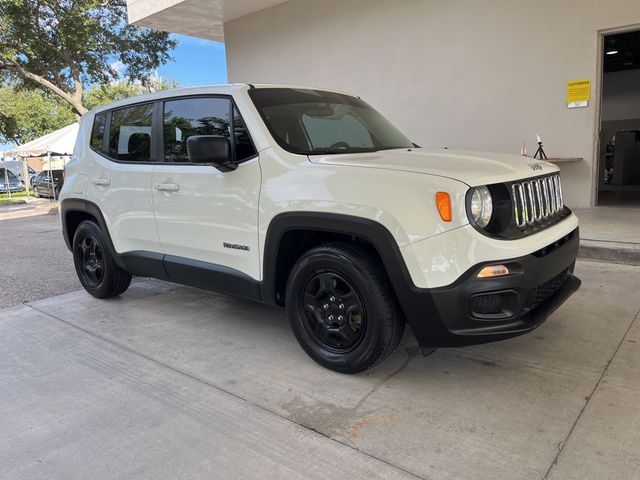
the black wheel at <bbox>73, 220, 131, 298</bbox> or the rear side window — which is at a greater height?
the rear side window

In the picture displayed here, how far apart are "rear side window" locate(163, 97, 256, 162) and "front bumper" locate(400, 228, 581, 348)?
1660mm

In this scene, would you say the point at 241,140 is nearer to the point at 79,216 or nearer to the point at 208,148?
the point at 208,148

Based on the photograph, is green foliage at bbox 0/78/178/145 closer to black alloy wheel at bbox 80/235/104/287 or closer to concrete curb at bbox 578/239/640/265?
black alloy wheel at bbox 80/235/104/287

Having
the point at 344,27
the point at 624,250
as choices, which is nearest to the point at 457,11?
the point at 344,27

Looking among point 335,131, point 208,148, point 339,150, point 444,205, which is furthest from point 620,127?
point 208,148

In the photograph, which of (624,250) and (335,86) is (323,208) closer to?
(624,250)

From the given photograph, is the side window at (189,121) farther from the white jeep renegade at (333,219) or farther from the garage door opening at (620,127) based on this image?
the garage door opening at (620,127)

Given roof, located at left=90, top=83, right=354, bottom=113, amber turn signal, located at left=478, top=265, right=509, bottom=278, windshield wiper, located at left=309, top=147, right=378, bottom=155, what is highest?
roof, located at left=90, top=83, right=354, bottom=113

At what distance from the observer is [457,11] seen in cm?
905

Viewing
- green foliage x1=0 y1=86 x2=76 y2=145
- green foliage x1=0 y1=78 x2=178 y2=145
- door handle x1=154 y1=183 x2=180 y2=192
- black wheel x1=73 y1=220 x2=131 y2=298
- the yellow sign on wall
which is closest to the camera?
door handle x1=154 y1=183 x2=180 y2=192

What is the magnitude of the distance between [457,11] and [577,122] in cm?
296

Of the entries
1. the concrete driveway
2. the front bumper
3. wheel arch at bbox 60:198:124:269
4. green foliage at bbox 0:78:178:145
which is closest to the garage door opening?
the concrete driveway

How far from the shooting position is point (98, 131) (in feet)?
16.4

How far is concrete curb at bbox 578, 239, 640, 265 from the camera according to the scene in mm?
5648
